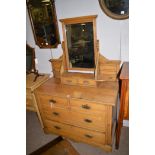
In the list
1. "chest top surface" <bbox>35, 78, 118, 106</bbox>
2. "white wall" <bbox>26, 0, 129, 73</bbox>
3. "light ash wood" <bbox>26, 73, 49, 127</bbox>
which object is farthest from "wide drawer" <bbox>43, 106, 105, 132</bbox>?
"white wall" <bbox>26, 0, 129, 73</bbox>

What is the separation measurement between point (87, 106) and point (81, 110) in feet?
0.42

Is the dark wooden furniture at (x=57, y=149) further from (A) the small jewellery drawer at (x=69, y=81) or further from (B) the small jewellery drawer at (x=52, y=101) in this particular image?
(A) the small jewellery drawer at (x=69, y=81)

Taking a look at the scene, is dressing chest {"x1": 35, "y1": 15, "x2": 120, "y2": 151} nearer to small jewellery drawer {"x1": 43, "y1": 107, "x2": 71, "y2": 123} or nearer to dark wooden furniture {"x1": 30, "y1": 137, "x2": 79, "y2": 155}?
small jewellery drawer {"x1": 43, "y1": 107, "x2": 71, "y2": 123}

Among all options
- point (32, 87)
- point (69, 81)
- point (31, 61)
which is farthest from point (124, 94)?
point (31, 61)

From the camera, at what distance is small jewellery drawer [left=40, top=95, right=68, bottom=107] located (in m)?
2.02

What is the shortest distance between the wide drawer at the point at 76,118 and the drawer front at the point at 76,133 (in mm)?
84

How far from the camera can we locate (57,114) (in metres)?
2.17

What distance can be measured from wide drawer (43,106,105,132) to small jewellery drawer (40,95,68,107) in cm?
8

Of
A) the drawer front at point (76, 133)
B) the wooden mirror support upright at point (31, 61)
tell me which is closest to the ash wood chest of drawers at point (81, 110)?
the drawer front at point (76, 133)

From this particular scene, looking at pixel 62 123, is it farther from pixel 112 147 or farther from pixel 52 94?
pixel 112 147

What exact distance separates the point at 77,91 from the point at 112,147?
977mm

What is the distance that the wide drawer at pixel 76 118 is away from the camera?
1.88 m
